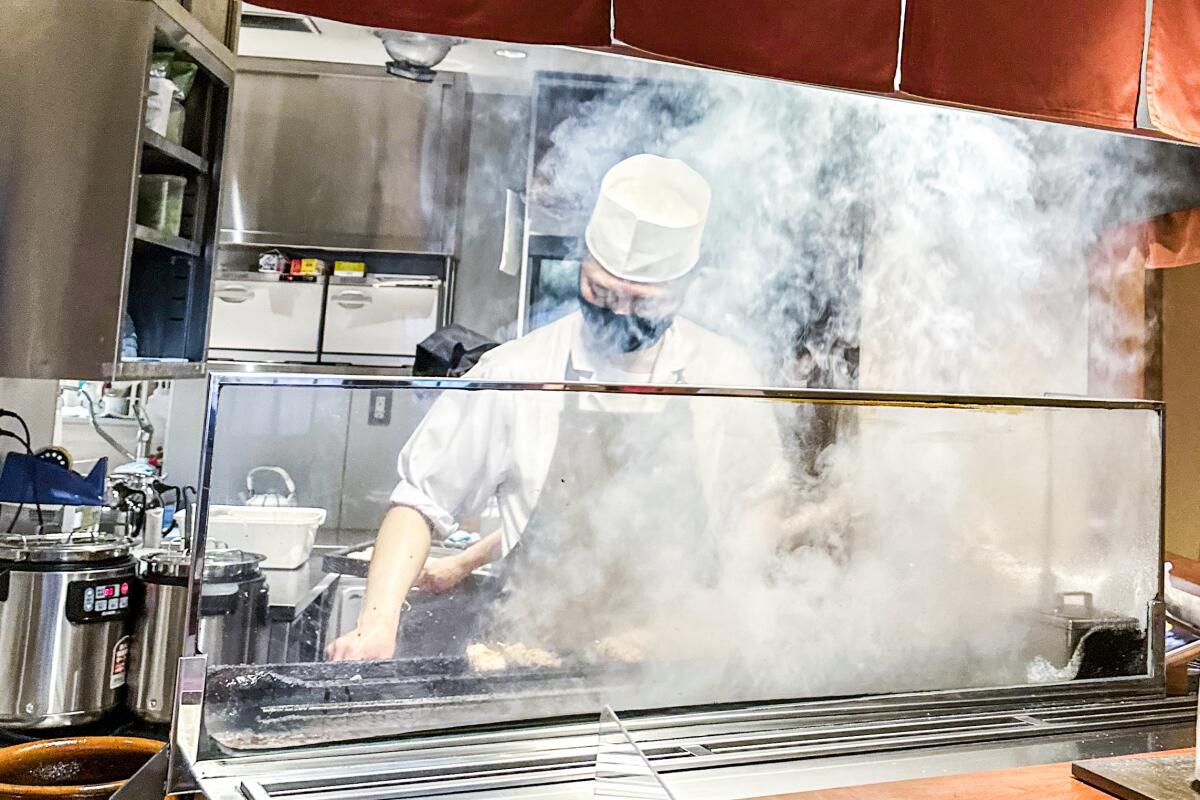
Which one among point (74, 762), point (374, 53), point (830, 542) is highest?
point (374, 53)

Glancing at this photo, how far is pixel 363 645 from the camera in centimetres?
94

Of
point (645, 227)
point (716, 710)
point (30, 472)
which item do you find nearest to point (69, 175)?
point (30, 472)

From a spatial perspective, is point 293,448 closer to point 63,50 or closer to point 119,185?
point 119,185

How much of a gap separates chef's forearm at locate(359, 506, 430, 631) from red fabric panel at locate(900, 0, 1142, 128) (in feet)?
3.91

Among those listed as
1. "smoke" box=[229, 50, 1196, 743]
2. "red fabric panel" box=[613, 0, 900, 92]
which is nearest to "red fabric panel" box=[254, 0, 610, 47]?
"red fabric panel" box=[613, 0, 900, 92]

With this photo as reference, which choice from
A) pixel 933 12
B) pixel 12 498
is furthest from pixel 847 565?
pixel 12 498

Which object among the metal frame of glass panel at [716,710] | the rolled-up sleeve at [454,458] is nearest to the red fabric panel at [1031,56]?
the metal frame of glass panel at [716,710]

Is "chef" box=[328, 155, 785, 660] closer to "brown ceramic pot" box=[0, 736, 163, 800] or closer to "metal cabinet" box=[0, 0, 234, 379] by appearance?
"brown ceramic pot" box=[0, 736, 163, 800]

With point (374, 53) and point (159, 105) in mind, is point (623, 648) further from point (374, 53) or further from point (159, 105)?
point (374, 53)

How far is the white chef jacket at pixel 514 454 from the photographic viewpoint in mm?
980

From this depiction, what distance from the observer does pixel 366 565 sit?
3.12ft

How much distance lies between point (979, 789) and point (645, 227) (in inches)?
49.3

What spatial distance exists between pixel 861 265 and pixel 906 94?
1.22m

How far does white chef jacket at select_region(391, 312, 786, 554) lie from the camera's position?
38.6 inches
